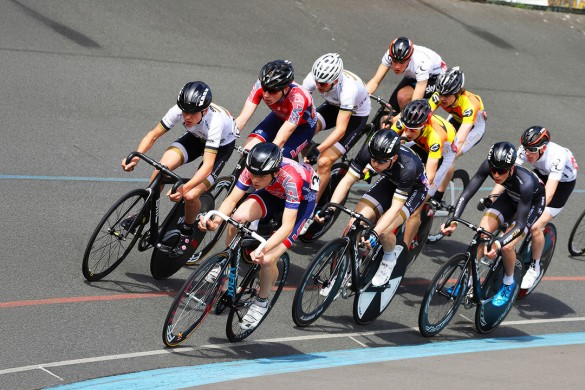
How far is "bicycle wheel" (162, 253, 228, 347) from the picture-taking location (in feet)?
23.2

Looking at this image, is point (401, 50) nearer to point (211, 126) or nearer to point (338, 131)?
point (338, 131)

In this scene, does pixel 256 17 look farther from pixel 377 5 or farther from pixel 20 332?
pixel 20 332

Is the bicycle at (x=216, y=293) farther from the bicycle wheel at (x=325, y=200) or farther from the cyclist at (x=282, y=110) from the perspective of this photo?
the bicycle wheel at (x=325, y=200)

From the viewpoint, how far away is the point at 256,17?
58.3ft

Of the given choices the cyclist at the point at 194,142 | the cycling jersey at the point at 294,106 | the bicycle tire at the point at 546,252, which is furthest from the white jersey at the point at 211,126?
the bicycle tire at the point at 546,252

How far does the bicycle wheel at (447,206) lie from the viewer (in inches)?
431

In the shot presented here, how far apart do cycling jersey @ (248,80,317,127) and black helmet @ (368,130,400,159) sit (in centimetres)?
114

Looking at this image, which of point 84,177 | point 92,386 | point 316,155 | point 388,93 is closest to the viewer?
point 92,386

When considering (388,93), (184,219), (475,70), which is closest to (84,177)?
(184,219)

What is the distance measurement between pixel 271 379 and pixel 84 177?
4.74m

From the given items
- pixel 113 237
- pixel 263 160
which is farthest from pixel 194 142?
pixel 263 160

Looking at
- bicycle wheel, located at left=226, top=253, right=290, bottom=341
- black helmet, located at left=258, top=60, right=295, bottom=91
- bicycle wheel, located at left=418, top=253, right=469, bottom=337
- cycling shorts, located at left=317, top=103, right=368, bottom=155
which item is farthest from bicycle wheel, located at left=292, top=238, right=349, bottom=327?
cycling shorts, located at left=317, top=103, right=368, bottom=155

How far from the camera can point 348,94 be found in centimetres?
981

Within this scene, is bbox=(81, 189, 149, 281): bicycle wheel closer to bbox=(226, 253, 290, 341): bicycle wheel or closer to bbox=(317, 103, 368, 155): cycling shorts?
bbox=(226, 253, 290, 341): bicycle wheel
